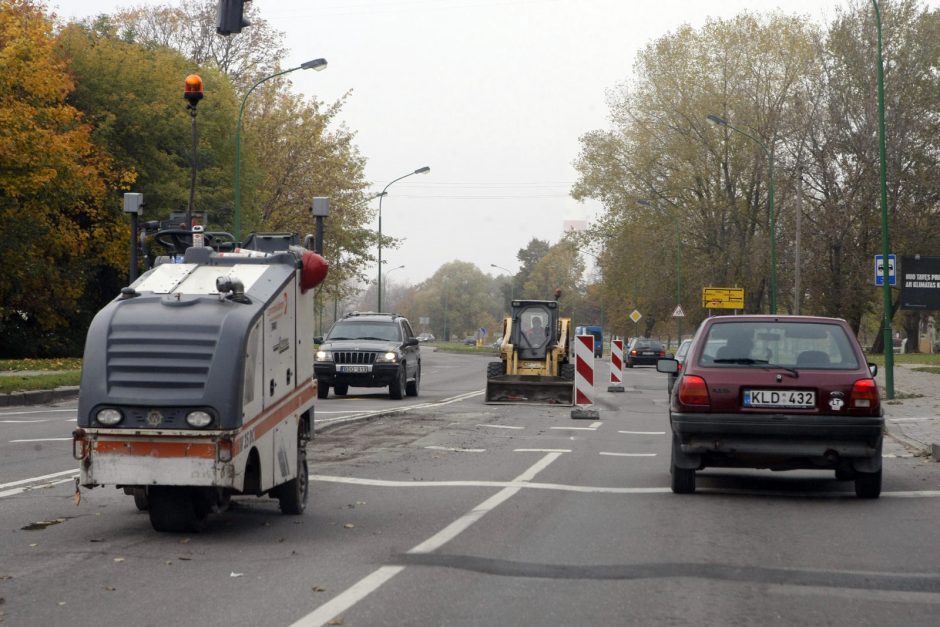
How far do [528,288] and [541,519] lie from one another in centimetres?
14552

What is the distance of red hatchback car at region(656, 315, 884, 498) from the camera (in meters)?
10.1

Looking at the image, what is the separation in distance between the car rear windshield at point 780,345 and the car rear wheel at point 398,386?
53.5 ft

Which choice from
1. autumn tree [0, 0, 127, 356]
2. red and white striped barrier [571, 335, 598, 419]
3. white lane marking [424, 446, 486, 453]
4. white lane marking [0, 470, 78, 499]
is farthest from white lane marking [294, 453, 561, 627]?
autumn tree [0, 0, 127, 356]

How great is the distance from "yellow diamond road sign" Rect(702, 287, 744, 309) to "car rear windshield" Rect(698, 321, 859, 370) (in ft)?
138

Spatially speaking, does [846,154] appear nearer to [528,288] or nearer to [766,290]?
[766,290]

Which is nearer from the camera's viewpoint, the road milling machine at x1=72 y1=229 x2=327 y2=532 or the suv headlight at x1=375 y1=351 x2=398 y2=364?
the road milling machine at x1=72 y1=229 x2=327 y2=532

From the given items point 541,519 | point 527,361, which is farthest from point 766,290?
point 541,519

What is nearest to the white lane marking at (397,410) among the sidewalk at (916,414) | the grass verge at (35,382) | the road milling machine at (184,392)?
the grass verge at (35,382)

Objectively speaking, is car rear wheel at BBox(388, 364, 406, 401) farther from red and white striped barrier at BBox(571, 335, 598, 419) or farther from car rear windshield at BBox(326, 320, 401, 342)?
red and white striped barrier at BBox(571, 335, 598, 419)

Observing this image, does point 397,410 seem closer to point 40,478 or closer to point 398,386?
point 398,386

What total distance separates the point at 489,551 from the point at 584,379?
13.8m

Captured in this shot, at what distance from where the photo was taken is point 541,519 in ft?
29.4

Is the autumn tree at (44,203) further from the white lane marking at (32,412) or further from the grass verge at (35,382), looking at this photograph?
the white lane marking at (32,412)

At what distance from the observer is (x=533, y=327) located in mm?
29141
